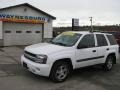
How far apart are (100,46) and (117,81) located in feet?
5.41

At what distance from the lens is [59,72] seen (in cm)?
685

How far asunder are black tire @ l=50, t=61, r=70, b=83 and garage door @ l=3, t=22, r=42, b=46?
1181cm

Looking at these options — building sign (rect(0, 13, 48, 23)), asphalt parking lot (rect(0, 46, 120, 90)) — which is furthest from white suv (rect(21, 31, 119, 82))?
building sign (rect(0, 13, 48, 23))

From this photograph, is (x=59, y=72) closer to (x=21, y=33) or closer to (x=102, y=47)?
(x=102, y=47)

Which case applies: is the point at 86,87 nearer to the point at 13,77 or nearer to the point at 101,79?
the point at 101,79

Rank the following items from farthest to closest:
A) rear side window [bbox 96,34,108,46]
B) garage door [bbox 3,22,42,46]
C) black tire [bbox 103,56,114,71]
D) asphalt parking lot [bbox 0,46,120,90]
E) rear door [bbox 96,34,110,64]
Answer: garage door [bbox 3,22,42,46] → black tire [bbox 103,56,114,71] → rear side window [bbox 96,34,108,46] → rear door [bbox 96,34,110,64] → asphalt parking lot [bbox 0,46,120,90]

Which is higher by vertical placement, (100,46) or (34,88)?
A: (100,46)

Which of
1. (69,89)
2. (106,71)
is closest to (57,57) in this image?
(69,89)

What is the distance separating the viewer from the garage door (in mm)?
17859

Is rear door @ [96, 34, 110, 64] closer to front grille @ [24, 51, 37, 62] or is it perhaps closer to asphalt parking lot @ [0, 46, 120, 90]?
asphalt parking lot @ [0, 46, 120, 90]

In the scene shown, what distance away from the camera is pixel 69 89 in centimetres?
625

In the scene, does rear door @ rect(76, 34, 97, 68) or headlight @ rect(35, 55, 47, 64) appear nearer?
headlight @ rect(35, 55, 47, 64)

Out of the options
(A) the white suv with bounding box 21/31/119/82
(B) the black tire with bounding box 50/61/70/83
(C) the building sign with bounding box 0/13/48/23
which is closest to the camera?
(A) the white suv with bounding box 21/31/119/82

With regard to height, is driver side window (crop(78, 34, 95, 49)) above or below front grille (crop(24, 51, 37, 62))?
above
